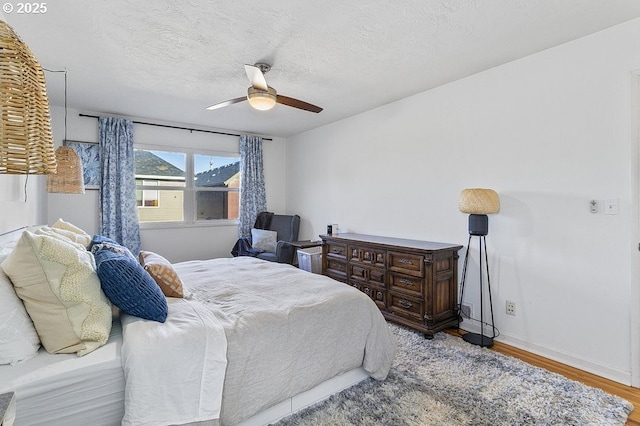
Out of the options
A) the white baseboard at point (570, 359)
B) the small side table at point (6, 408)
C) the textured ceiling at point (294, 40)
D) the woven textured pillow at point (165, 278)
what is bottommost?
the white baseboard at point (570, 359)

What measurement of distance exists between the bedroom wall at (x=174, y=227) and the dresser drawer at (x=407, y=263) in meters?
3.21

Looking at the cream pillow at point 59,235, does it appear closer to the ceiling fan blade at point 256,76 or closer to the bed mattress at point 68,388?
the bed mattress at point 68,388

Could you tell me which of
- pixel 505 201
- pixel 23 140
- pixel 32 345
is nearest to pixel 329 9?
pixel 23 140

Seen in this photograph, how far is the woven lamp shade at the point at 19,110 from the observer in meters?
0.80

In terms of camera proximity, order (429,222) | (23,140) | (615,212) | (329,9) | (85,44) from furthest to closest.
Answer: (429,222) → (85,44) → (615,212) → (329,9) → (23,140)

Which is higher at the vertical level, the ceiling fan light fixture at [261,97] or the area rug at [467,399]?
the ceiling fan light fixture at [261,97]

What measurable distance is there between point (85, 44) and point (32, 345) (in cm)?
227

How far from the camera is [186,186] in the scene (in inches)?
204

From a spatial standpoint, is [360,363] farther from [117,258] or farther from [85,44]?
[85,44]

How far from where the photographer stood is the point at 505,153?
2928 mm

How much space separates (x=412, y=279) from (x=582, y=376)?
1.40m

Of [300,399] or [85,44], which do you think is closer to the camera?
[300,399]

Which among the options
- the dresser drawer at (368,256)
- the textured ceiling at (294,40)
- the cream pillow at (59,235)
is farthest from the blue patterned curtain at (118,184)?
the dresser drawer at (368,256)

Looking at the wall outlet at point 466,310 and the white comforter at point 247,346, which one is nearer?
the white comforter at point 247,346
